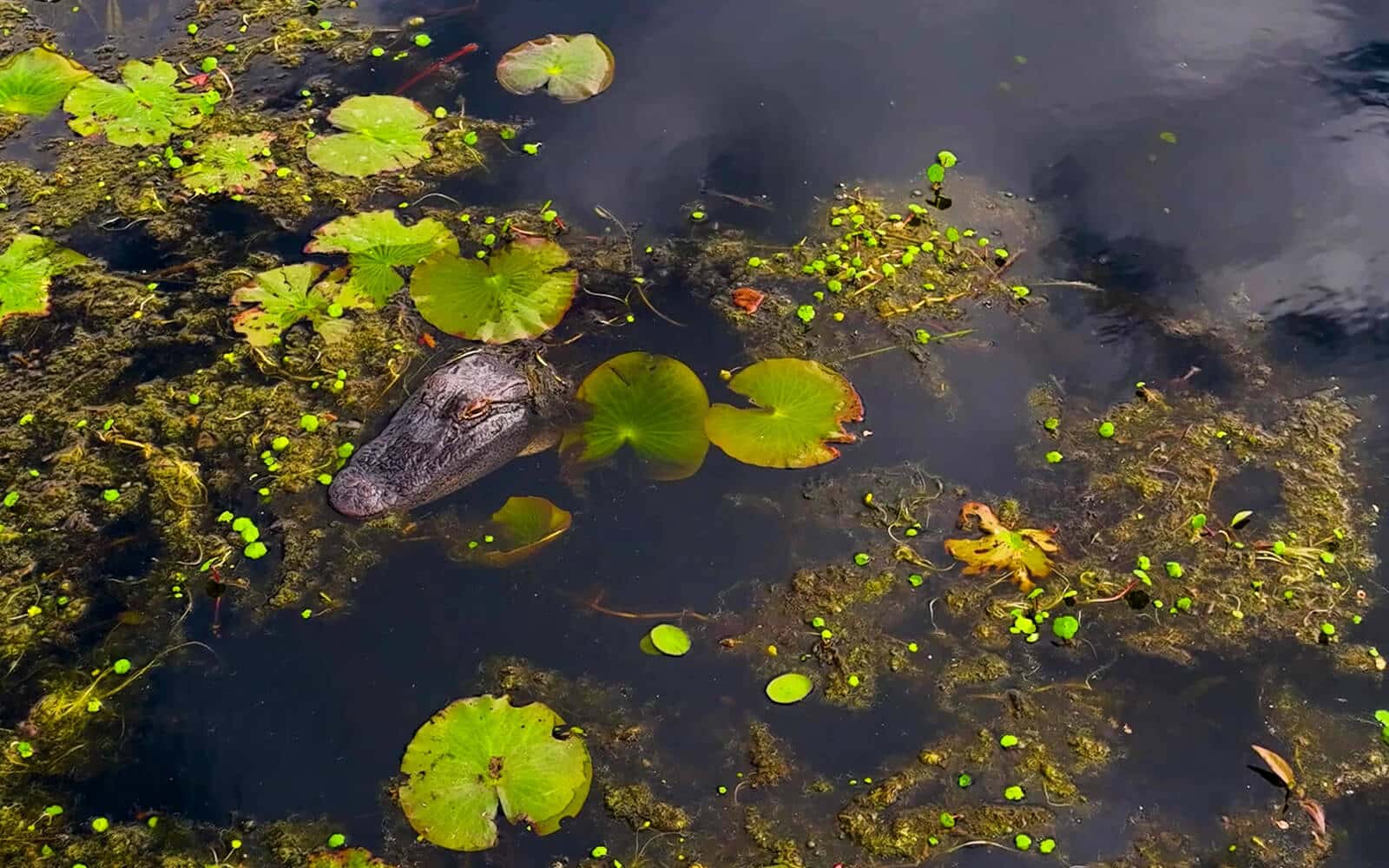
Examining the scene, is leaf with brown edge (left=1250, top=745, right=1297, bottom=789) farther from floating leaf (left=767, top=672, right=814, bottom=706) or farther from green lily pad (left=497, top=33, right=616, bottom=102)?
green lily pad (left=497, top=33, right=616, bottom=102)

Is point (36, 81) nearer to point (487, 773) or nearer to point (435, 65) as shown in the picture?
point (435, 65)

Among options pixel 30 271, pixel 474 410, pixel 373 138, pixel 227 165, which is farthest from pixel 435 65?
pixel 474 410

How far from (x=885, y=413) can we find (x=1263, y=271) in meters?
2.24

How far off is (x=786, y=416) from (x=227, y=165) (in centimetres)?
360

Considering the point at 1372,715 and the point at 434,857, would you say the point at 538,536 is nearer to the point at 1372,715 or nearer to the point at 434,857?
the point at 434,857

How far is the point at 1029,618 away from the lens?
379 cm

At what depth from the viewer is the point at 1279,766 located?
339cm

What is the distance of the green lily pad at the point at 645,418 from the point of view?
4.24m

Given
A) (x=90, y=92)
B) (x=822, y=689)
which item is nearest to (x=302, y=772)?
(x=822, y=689)

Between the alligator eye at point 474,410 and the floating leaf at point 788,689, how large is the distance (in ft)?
5.61

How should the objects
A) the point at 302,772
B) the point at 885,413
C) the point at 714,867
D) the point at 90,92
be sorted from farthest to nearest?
the point at 90,92, the point at 885,413, the point at 302,772, the point at 714,867

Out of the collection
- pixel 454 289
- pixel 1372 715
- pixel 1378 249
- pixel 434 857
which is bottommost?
pixel 434 857

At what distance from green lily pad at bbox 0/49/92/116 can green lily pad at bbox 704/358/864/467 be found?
462 centimetres

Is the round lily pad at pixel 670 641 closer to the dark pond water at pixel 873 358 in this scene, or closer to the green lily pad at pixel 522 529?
the dark pond water at pixel 873 358
